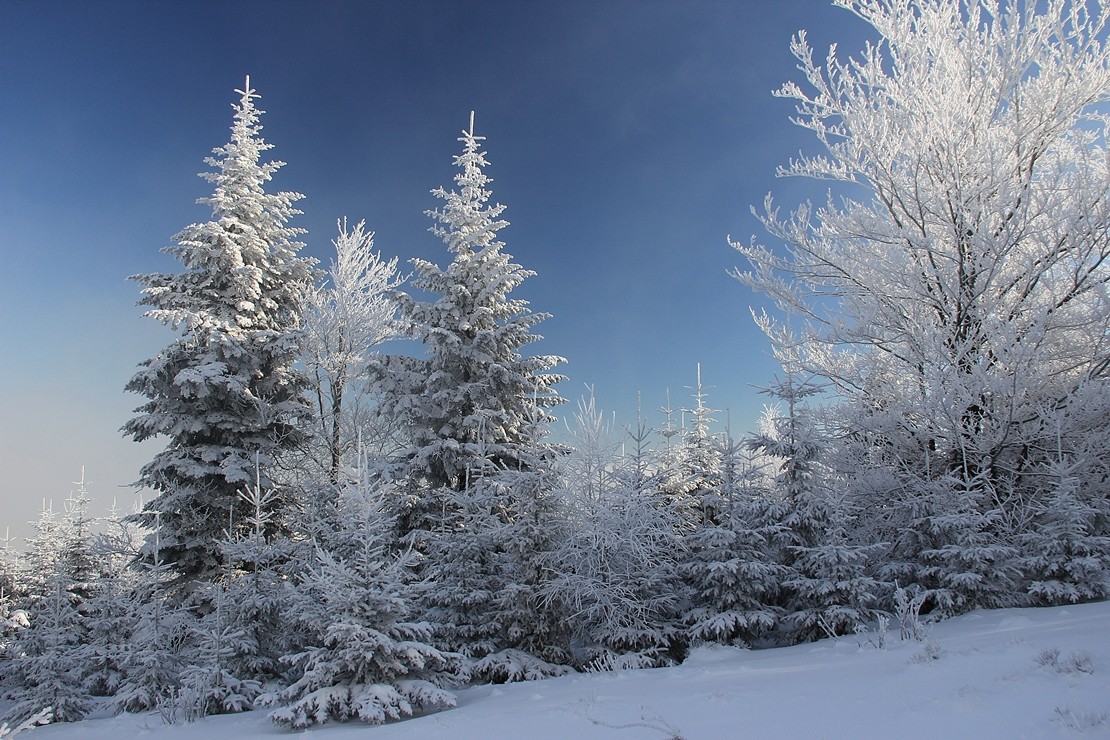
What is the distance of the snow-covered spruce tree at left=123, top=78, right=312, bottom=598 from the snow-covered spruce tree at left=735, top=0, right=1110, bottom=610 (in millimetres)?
12340

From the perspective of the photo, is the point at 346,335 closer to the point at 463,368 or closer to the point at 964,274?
the point at 463,368

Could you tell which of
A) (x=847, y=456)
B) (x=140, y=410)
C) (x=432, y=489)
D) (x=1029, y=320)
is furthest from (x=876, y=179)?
(x=140, y=410)

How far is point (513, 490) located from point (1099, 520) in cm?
1014

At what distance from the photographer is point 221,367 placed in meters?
13.3

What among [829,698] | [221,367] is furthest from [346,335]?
[829,698]

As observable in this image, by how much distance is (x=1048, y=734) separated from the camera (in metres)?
3.68

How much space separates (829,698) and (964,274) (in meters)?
10.4

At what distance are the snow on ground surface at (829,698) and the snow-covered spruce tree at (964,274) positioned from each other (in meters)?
3.03

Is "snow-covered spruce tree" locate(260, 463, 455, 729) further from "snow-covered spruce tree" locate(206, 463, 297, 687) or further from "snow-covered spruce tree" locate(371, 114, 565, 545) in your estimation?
"snow-covered spruce tree" locate(371, 114, 565, 545)

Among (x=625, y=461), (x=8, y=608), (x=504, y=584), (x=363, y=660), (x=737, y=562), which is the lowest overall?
(x=8, y=608)

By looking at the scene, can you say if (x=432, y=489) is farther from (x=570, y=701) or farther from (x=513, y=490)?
(x=570, y=701)

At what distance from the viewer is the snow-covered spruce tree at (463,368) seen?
1330cm

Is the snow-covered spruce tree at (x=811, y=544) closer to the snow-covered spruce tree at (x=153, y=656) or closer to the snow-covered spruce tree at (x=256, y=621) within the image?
the snow-covered spruce tree at (x=256, y=621)

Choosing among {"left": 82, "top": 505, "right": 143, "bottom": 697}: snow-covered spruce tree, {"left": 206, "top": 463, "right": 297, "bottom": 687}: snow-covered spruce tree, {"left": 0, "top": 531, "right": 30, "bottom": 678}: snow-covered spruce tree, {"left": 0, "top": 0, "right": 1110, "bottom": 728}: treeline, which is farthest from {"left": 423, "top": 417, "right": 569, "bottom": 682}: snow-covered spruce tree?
{"left": 0, "top": 531, "right": 30, "bottom": 678}: snow-covered spruce tree
